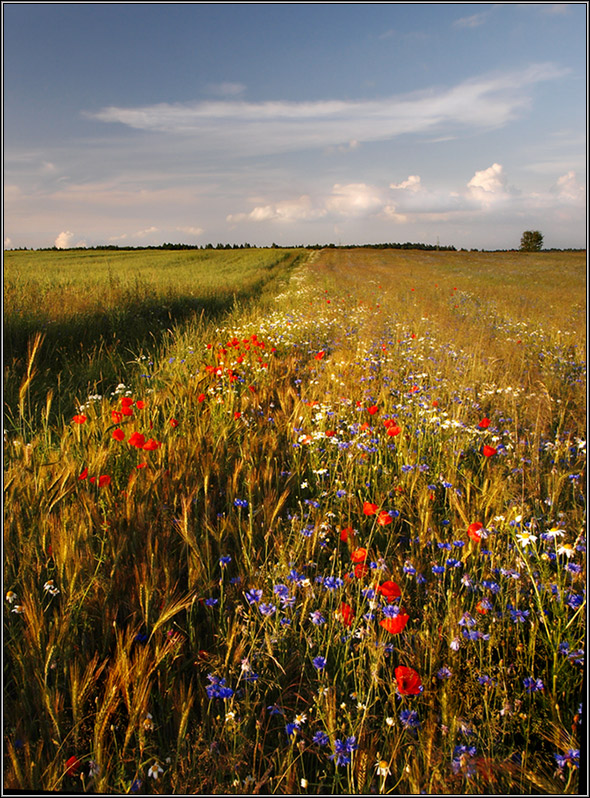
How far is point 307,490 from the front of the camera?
8.55 feet

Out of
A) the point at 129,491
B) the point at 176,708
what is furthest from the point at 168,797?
the point at 129,491

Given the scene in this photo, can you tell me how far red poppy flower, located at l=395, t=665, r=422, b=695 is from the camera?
1.26 metres

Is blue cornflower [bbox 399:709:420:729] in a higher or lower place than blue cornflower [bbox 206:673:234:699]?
lower

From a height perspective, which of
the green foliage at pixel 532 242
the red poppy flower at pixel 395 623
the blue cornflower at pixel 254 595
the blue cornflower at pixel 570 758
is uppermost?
the green foliage at pixel 532 242

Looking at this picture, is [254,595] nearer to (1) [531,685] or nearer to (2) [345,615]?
(2) [345,615]

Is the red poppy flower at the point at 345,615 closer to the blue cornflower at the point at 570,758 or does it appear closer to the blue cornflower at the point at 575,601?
the blue cornflower at the point at 570,758

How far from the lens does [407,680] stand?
1295 millimetres

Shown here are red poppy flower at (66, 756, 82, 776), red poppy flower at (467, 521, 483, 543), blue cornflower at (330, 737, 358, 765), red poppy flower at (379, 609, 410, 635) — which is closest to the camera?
red poppy flower at (66, 756, 82, 776)

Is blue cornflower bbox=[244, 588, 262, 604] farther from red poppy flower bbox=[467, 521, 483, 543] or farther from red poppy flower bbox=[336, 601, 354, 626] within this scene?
red poppy flower bbox=[467, 521, 483, 543]

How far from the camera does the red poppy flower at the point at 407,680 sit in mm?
1256

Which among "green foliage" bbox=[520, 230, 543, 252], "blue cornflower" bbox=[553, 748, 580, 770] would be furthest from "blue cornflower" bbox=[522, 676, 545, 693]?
"green foliage" bbox=[520, 230, 543, 252]

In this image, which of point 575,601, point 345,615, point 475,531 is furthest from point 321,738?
point 575,601

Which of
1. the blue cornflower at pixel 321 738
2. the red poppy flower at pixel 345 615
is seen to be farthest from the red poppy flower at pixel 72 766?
the red poppy flower at pixel 345 615

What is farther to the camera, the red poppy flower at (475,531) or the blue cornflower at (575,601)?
the red poppy flower at (475,531)
